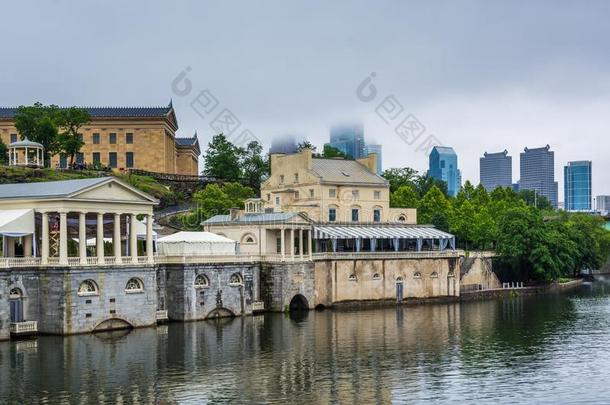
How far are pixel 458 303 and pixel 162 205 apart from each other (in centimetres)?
4009

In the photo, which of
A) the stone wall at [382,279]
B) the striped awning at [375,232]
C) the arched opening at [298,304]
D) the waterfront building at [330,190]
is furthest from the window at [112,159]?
the arched opening at [298,304]

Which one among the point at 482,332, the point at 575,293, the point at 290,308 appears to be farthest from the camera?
the point at 575,293

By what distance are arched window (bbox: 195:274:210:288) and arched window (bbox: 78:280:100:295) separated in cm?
1049

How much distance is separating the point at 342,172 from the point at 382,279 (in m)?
14.2

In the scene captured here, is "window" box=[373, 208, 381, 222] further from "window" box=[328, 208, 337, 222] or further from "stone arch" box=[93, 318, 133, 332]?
"stone arch" box=[93, 318, 133, 332]

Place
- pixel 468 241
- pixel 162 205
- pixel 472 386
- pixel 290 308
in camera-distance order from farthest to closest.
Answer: pixel 468 241, pixel 162 205, pixel 290 308, pixel 472 386

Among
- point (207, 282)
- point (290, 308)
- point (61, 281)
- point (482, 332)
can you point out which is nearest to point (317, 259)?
point (290, 308)

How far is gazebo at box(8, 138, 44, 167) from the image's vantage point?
10669 cm

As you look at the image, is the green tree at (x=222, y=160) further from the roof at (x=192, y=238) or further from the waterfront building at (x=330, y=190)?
the roof at (x=192, y=238)

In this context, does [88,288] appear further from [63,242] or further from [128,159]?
[128,159]

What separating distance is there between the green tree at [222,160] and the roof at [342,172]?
127ft

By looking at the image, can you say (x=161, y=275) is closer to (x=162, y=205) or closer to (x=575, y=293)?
(x=162, y=205)

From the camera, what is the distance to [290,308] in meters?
80.5

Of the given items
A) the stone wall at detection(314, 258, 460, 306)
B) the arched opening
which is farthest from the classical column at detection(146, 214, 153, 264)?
the stone wall at detection(314, 258, 460, 306)
